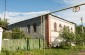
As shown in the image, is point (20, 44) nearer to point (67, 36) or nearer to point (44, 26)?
point (44, 26)

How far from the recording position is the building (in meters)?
38.4

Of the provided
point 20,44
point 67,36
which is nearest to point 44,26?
point 67,36

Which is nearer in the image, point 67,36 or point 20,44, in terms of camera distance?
point 20,44

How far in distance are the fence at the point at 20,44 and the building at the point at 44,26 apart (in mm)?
5747

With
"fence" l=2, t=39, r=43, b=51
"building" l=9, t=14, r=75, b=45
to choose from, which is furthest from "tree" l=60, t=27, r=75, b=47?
"fence" l=2, t=39, r=43, b=51

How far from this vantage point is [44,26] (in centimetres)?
3866

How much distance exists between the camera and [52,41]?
39344 millimetres

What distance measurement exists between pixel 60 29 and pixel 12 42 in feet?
55.2

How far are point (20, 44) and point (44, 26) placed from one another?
10.4 m

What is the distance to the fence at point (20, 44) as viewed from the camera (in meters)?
27.0

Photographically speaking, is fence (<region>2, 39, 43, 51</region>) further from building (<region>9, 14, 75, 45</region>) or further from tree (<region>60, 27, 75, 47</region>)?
tree (<region>60, 27, 75, 47</region>)

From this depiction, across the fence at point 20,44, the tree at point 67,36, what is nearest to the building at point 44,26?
the tree at point 67,36

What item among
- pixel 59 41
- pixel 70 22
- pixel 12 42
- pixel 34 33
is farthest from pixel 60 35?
pixel 12 42

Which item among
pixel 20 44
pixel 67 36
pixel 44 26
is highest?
pixel 44 26
